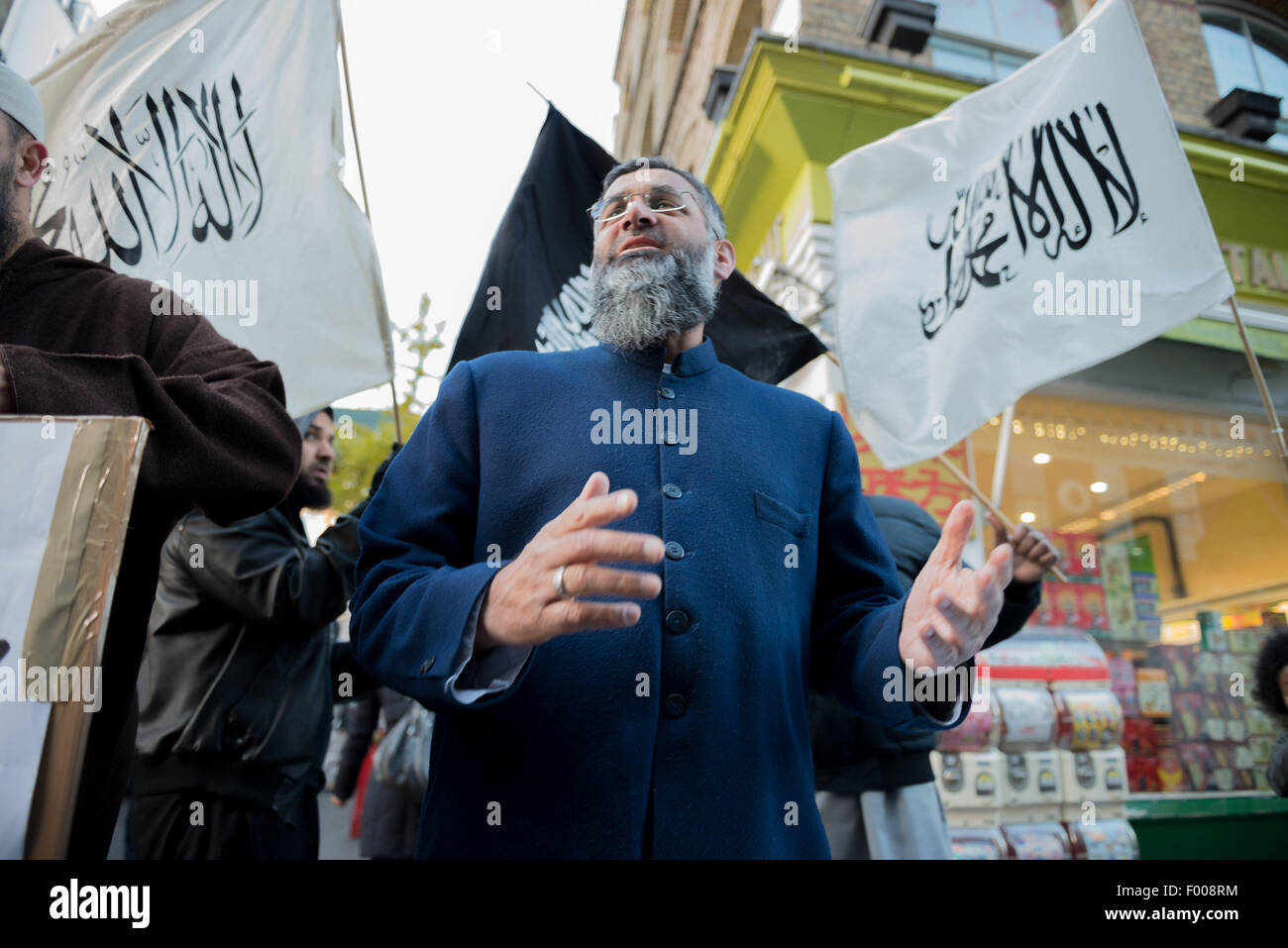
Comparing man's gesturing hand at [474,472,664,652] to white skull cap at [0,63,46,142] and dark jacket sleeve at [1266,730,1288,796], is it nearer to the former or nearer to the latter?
white skull cap at [0,63,46,142]

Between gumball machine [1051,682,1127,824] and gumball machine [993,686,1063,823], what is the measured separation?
0.19ft

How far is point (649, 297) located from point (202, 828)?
2148 millimetres

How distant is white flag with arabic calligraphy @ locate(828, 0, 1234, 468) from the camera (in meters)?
3.28

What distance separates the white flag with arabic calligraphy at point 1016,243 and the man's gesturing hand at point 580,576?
2.76 metres

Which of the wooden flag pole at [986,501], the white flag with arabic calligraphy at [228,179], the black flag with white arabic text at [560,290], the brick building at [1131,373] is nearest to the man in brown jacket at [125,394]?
the white flag with arabic calligraphy at [228,179]

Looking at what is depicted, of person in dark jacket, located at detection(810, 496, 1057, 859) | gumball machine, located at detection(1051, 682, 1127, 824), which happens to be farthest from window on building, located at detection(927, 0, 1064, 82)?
person in dark jacket, located at detection(810, 496, 1057, 859)

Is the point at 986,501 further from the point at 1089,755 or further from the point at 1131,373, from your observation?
the point at 1131,373

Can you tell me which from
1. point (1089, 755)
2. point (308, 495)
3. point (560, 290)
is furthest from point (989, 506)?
point (1089, 755)

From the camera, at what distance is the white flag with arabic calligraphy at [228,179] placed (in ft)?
11.0

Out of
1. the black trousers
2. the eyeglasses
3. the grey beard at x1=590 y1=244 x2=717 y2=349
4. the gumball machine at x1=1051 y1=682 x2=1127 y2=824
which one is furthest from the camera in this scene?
the gumball machine at x1=1051 y1=682 x2=1127 y2=824

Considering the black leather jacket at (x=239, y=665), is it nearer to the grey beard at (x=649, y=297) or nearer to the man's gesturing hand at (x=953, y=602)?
the grey beard at (x=649, y=297)

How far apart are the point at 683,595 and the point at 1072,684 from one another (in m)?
4.69
